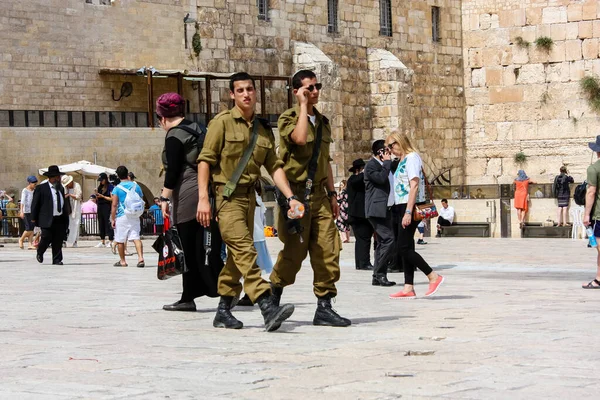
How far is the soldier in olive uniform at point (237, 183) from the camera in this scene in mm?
8000

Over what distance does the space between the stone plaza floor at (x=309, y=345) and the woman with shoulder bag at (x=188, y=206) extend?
0.26 m

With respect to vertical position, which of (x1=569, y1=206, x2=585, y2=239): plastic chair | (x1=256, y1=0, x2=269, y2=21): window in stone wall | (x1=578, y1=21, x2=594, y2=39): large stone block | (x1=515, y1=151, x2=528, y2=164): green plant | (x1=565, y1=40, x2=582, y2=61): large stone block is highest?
(x1=256, y1=0, x2=269, y2=21): window in stone wall

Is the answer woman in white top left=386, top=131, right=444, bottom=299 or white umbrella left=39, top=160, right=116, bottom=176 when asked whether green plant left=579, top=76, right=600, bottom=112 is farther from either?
woman in white top left=386, top=131, right=444, bottom=299

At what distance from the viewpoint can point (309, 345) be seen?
7.24 metres

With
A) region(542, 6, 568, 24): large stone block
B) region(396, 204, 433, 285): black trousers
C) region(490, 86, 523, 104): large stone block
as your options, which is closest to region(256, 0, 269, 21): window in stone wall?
region(490, 86, 523, 104): large stone block

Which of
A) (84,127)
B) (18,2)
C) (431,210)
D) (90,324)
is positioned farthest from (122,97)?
(90,324)

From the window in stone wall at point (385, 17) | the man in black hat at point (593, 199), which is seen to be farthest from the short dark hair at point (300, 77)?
the window in stone wall at point (385, 17)

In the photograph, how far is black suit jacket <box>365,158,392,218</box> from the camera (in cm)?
1318

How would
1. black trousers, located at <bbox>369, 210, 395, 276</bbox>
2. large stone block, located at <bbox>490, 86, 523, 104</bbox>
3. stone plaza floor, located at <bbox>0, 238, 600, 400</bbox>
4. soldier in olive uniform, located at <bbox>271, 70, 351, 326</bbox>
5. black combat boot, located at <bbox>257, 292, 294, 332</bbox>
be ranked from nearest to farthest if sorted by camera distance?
stone plaza floor, located at <bbox>0, 238, 600, 400</bbox>
black combat boot, located at <bbox>257, 292, 294, 332</bbox>
soldier in olive uniform, located at <bbox>271, 70, 351, 326</bbox>
black trousers, located at <bbox>369, 210, 395, 276</bbox>
large stone block, located at <bbox>490, 86, 523, 104</bbox>

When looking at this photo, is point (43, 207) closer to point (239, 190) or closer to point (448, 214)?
point (239, 190)

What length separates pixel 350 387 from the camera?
18.7 feet

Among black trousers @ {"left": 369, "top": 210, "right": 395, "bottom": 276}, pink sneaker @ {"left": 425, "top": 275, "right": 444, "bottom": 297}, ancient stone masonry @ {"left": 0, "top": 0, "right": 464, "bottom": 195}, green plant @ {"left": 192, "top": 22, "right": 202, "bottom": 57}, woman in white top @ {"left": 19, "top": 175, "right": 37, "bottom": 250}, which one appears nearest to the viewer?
pink sneaker @ {"left": 425, "top": 275, "right": 444, "bottom": 297}

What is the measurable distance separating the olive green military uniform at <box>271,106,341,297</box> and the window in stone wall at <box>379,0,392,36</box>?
27098 millimetres

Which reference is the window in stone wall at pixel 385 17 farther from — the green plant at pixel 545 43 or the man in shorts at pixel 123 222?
the man in shorts at pixel 123 222
